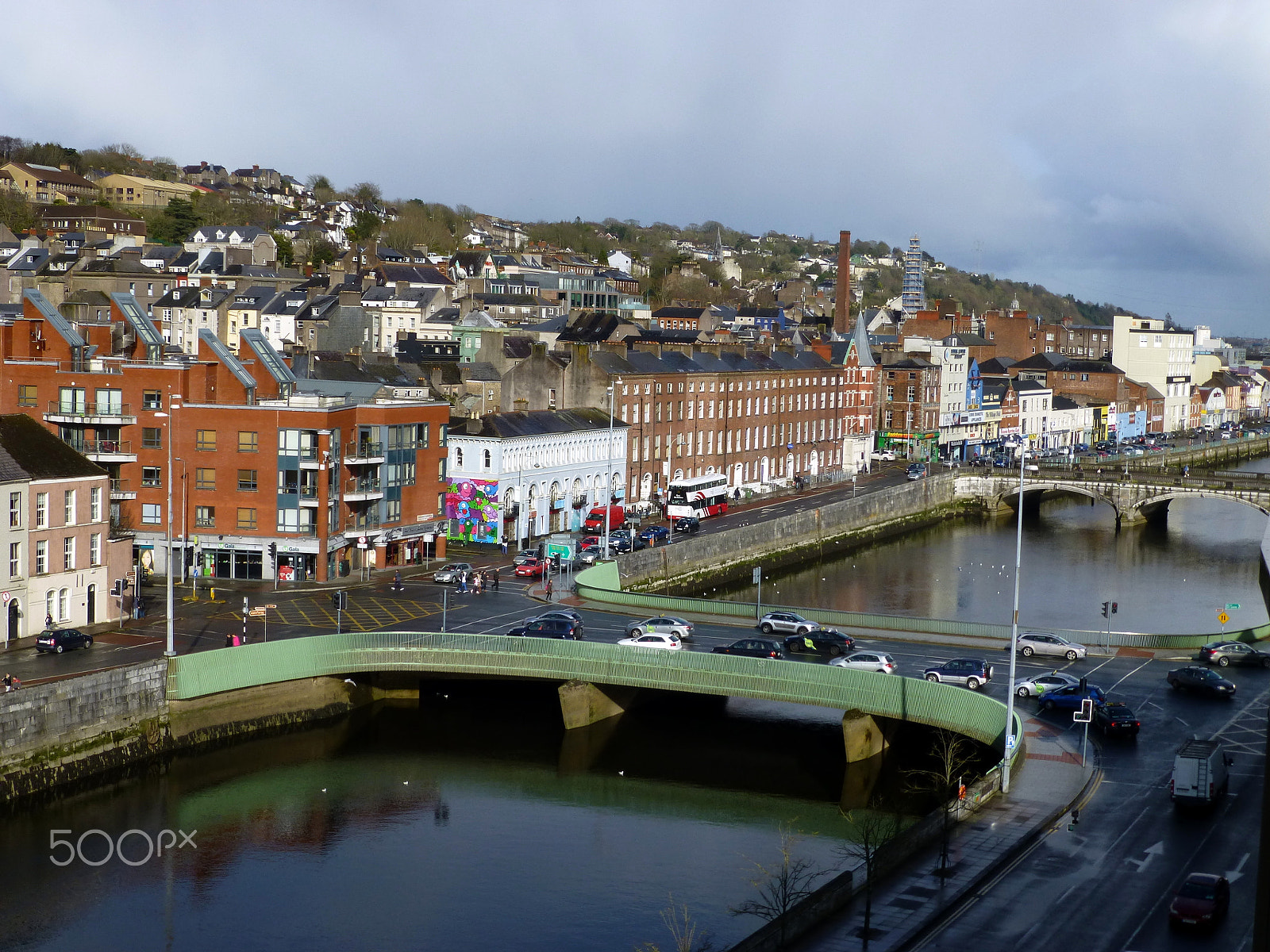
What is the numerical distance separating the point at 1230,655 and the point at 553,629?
2037cm

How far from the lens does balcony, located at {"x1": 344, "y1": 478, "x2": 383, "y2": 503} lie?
191 ft

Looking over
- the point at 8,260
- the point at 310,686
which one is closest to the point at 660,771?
the point at 310,686

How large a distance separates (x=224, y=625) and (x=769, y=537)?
34666 millimetres

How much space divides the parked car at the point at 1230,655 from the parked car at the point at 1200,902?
65.8 feet

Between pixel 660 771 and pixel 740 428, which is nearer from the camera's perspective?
pixel 660 771

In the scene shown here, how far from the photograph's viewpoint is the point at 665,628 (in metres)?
46.4

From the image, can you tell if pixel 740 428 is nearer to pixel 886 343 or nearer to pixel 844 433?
pixel 844 433

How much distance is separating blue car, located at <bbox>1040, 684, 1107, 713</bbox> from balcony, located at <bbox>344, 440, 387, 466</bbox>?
28947 millimetres

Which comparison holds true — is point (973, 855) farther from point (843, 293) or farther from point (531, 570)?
point (843, 293)

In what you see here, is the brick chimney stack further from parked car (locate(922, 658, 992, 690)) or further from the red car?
parked car (locate(922, 658, 992, 690))

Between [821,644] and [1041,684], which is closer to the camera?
[1041,684]

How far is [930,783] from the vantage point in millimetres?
38688

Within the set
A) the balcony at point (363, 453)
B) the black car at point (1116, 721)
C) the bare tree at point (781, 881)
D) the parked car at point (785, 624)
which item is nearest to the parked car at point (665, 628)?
the parked car at point (785, 624)
